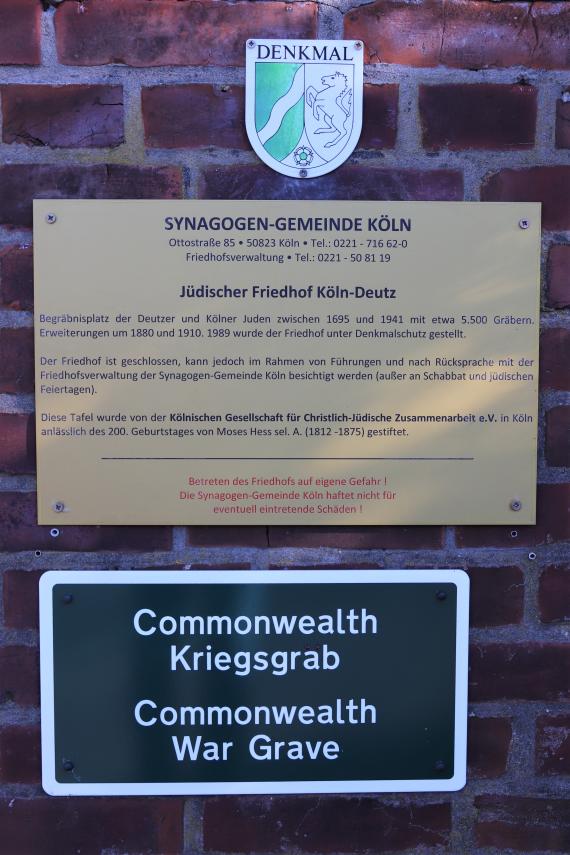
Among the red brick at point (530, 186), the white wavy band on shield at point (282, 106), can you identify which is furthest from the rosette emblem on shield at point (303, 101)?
the red brick at point (530, 186)

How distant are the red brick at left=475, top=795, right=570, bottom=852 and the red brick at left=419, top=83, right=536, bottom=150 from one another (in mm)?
1082

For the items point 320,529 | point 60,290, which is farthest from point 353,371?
point 60,290

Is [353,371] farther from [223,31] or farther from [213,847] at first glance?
[213,847]

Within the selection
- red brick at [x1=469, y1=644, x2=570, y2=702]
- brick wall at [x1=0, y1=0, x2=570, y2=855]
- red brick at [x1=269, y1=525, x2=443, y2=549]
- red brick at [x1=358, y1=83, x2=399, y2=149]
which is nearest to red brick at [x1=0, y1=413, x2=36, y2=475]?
brick wall at [x1=0, y1=0, x2=570, y2=855]

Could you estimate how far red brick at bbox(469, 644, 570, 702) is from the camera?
1.43 meters

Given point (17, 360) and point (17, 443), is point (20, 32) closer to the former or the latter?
point (17, 360)

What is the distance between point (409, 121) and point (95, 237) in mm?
530

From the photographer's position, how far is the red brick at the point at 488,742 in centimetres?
143

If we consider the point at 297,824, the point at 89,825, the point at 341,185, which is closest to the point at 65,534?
the point at 89,825

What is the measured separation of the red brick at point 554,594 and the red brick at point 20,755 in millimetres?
859

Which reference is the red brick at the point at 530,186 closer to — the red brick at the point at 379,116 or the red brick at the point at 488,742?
the red brick at the point at 379,116

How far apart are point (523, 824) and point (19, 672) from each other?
0.88 meters

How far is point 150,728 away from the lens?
140 cm

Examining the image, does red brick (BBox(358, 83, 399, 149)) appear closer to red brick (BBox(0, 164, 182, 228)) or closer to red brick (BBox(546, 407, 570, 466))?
red brick (BBox(0, 164, 182, 228))
